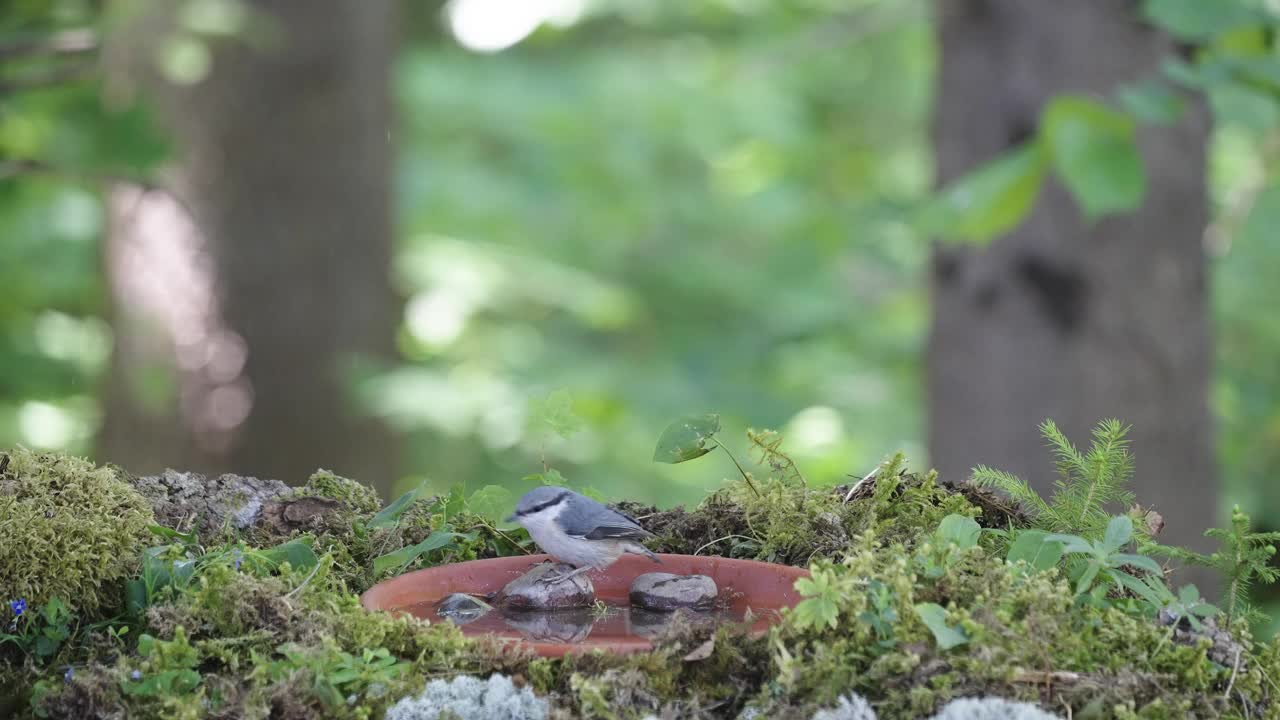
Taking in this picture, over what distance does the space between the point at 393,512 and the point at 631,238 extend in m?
8.82

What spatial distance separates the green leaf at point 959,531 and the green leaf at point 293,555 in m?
1.09

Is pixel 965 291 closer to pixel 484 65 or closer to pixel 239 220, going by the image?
pixel 239 220

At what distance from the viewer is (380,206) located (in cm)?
A: 712

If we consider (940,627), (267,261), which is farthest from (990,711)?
(267,261)

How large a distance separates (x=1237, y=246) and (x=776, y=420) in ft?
11.1

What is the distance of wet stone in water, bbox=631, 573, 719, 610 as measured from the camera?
225 cm

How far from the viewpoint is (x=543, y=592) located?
7.57ft

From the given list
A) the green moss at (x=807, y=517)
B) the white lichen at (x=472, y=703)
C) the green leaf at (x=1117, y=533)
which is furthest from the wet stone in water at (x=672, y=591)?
the green leaf at (x=1117, y=533)

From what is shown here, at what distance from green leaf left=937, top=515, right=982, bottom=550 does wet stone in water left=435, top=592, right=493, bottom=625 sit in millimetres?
816

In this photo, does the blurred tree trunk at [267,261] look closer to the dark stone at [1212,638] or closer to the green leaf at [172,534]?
the green leaf at [172,534]

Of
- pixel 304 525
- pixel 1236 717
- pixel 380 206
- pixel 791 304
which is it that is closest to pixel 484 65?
pixel 791 304

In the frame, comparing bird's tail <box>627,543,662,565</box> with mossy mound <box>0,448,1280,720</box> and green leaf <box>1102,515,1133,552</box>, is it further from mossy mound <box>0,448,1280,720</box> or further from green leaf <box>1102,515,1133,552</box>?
green leaf <box>1102,515,1133,552</box>

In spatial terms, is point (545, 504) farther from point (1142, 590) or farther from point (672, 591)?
point (1142, 590)

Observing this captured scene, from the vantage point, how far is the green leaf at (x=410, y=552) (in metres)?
2.34
